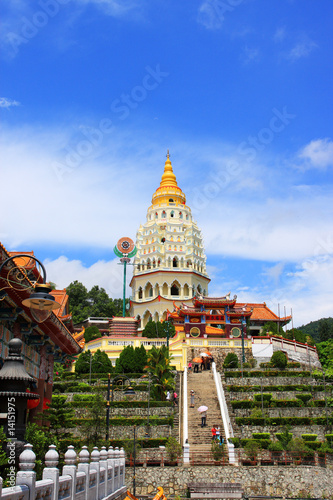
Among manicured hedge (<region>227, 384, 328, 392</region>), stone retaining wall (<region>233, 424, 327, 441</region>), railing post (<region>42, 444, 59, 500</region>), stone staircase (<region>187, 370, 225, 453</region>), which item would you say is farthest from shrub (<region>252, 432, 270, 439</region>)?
railing post (<region>42, 444, 59, 500</region>)

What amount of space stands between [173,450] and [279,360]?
64.1 ft

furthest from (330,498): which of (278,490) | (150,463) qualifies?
(150,463)

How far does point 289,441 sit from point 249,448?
9.03 ft

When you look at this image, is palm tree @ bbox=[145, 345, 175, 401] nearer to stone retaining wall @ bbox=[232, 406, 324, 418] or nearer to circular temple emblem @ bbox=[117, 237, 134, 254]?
stone retaining wall @ bbox=[232, 406, 324, 418]

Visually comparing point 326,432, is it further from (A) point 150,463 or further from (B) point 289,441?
(A) point 150,463

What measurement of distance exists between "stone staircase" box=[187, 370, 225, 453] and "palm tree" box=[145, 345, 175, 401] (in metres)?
1.59

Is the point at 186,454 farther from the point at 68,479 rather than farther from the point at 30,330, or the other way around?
the point at 68,479

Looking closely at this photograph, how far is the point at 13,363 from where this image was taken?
1209 centimetres

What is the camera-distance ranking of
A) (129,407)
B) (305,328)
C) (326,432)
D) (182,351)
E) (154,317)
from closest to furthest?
(326,432) < (129,407) < (182,351) < (154,317) < (305,328)

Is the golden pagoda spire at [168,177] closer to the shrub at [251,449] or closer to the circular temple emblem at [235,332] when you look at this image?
the circular temple emblem at [235,332]

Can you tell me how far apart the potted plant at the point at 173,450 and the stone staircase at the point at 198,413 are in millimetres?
1408

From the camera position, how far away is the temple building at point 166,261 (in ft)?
234

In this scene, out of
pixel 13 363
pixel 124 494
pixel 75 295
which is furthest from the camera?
pixel 75 295

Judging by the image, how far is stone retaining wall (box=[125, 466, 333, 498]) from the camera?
92.0 ft
